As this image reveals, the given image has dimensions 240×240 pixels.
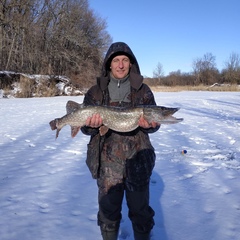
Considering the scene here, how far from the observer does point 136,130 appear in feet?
7.27

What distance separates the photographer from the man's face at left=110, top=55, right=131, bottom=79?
217 cm

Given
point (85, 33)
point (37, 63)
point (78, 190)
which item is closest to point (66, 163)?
point (78, 190)

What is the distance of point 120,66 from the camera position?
2.17m

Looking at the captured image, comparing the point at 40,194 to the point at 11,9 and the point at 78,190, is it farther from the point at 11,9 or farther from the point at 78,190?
the point at 11,9

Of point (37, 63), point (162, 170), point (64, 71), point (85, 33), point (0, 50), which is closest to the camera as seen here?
point (162, 170)

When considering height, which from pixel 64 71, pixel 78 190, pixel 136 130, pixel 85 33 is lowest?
pixel 78 190

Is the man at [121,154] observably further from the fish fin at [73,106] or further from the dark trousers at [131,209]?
the fish fin at [73,106]

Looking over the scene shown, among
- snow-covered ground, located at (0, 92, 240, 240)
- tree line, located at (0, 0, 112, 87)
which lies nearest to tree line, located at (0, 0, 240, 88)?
tree line, located at (0, 0, 112, 87)

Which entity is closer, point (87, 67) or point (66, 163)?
point (66, 163)

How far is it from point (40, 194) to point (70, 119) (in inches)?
57.7

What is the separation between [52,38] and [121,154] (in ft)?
99.1

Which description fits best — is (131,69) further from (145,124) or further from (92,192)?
(92,192)

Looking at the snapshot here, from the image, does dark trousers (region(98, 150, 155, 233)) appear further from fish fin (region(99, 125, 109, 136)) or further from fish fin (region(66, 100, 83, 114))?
fish fin (region(66, 100, 83, 114))

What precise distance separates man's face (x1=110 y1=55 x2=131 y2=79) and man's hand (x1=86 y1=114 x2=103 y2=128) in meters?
0.40
